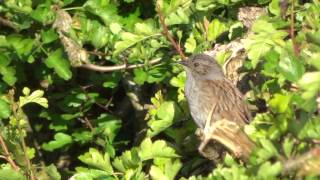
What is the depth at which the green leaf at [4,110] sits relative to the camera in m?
4.83

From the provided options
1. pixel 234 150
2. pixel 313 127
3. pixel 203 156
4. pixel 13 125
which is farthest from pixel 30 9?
pixel 313 127

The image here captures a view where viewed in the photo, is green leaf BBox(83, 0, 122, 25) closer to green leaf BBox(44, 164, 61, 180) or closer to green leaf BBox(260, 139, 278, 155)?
green leaf BBox(44, 164, 61, 180)

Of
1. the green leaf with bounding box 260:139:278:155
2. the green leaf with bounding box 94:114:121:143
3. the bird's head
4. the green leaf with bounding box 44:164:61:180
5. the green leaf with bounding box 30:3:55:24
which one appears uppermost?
the green leaf with bounding box 260:139:278:155

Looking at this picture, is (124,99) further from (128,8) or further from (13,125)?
(13,125)

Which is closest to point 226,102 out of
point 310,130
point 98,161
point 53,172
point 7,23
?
point 98,161

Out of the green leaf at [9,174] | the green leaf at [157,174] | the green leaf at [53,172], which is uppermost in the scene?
the green leaf at [157,174]

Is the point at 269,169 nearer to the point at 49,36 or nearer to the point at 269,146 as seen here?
the point at 269,146

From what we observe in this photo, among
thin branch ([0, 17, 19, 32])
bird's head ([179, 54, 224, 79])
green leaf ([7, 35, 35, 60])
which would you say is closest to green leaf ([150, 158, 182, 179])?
bird's head ([179, 54, 224, 79])

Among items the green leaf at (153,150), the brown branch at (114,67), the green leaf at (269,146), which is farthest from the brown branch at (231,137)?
the brown branch at (114,67)

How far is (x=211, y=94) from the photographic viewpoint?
480 cm

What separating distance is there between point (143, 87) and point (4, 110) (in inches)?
55.1

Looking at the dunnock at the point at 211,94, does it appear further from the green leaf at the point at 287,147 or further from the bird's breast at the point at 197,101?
the green leaf at the point at 287,147

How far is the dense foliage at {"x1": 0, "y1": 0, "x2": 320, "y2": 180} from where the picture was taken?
10.3ft

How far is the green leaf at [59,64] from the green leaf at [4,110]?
39 centimetres
